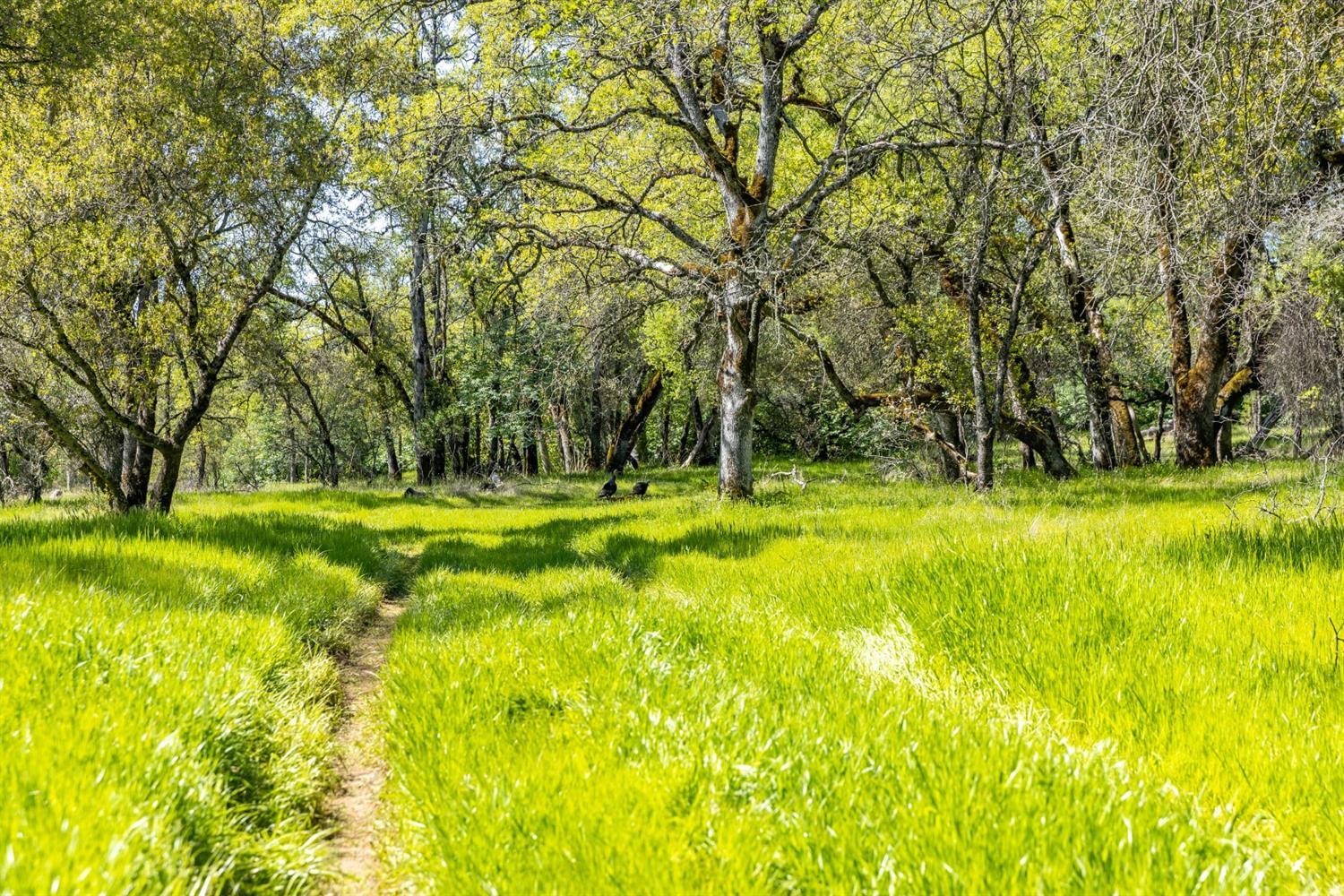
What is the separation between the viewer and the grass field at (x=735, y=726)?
6.32ft

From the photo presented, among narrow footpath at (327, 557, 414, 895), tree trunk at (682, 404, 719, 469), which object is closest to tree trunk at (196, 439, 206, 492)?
tree trunk at (682, 404, 719, 469)

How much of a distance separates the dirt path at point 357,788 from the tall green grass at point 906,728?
5.2 inches

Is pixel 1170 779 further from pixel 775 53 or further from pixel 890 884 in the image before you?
pixel 775 53

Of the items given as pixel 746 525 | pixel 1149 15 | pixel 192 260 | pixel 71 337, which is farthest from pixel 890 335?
pixel 71 337

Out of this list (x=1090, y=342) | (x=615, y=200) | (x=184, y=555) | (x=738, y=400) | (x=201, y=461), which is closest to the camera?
(x=184, y=555)

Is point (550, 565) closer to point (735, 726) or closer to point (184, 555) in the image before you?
point (184, 555)

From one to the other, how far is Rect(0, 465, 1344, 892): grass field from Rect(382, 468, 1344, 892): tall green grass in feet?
0.05

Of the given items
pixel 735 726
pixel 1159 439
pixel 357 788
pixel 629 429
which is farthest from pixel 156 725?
pixel 1159 439

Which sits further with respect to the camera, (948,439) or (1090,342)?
(948,439)

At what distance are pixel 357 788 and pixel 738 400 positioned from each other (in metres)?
9.15

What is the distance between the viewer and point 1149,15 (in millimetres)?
4039

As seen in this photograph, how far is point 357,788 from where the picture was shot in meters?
3.17

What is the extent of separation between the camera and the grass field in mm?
1927

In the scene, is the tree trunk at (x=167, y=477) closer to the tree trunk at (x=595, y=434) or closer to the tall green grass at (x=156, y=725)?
the tall green grass at (x=156, y=725)
